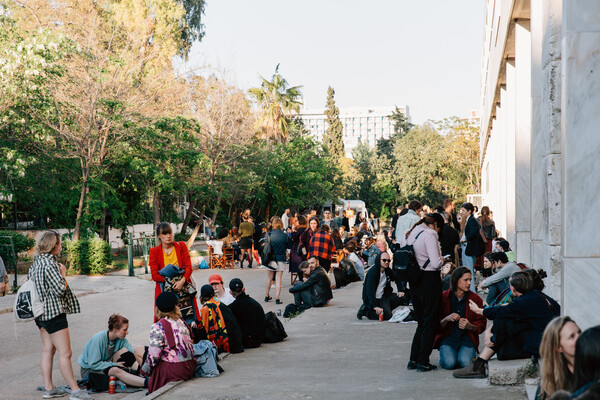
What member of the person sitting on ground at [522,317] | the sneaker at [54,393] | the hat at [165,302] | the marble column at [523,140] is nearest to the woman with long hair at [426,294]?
the person sitting on ground at [522,317]

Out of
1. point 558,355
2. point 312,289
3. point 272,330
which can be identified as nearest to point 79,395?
point 272,330

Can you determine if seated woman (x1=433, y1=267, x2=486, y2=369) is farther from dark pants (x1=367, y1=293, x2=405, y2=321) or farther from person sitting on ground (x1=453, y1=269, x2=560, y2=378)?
A: dark pants (x1=367, y1=293, x2=405, y2=321)

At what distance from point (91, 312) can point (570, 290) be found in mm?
10447

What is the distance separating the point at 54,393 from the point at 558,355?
557 cm

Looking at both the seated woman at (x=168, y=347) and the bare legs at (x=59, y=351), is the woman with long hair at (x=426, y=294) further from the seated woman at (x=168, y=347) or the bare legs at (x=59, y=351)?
the bare legs at (x=59, y=351)

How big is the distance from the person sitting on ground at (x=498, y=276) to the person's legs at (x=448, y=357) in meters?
1.99

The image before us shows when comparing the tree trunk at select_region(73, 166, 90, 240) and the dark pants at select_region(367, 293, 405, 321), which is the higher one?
the tree trunk at select_region(73, 166, 90, 240)

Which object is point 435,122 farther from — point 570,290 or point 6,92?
point 570,290

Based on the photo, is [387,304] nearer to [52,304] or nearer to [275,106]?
[52,304]

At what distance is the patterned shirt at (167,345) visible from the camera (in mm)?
7199

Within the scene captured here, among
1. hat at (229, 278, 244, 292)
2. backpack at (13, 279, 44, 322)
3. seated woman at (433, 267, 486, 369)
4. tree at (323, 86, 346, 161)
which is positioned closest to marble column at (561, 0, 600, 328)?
seated woman at (433, 267, 486, 369)

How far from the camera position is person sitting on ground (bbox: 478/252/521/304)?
9656mm

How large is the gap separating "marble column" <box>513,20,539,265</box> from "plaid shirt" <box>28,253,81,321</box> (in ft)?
27.6

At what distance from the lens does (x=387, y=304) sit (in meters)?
12.1
